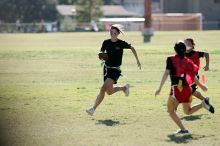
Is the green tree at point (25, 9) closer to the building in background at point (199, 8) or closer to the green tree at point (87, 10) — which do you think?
the green tree at point (87, 10)

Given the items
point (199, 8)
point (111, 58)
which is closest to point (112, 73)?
point (111, 58)

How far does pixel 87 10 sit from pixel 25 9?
1373 centimetres

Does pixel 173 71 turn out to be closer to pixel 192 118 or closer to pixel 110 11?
pixel 192 118

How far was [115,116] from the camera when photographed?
12.8 metres

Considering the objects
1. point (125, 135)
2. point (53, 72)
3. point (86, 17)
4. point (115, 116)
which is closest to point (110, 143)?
point (125, 135)

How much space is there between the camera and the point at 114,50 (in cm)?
1288

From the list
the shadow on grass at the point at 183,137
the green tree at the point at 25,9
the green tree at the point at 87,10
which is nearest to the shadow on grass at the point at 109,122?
the shadow on grass at the point at 183,137

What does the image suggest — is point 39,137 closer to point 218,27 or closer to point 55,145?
point 55,145

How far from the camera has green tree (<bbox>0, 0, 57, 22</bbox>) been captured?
7962cm

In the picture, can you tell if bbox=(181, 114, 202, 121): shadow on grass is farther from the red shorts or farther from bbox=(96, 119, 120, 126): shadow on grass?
the red shorts

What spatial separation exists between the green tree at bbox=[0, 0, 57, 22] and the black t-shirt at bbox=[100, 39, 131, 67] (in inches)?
2599

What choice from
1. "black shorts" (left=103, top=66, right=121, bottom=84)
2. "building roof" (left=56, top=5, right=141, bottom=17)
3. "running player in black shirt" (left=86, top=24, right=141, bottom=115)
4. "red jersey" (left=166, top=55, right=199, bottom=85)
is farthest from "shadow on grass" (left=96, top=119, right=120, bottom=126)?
"building roof" (left=56, top=5, right=141, bottom=17)

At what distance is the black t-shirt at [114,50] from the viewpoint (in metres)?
12.9

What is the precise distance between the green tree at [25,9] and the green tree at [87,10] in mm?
4792
